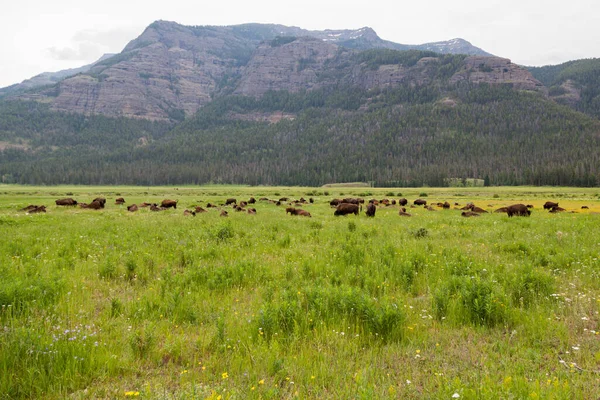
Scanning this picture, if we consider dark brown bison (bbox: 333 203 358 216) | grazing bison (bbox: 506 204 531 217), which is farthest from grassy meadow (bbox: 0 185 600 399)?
dark brown bison (bbox: 333 203 358 216)

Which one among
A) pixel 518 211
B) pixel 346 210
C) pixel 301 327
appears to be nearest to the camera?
pixel 301 327

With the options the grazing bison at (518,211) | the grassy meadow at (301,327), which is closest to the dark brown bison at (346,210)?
the grazing bison at (518,211)

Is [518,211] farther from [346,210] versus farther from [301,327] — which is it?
[301,327]

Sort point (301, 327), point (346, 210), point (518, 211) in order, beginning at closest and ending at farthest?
point (301, 327) → point (518, 211) → point (346, 210)

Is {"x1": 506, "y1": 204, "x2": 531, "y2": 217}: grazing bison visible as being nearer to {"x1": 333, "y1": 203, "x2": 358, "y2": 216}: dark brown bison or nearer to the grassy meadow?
{"x1": 333, "y1": 203, "x2": 358, "y2": 216}: dark brown bison

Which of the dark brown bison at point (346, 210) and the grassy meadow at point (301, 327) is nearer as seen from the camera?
the grassy meadow at point (301, 327)

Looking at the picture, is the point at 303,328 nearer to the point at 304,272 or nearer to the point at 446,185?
the point at 304,272

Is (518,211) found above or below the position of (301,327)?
above

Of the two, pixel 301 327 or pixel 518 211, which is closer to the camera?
pixel 301 327

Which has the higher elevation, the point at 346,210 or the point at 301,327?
the point at 346,210

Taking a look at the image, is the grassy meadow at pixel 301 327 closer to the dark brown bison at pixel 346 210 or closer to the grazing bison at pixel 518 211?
the grazing bison at pixel 518 211

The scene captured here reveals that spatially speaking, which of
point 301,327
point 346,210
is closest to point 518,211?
point 346,210

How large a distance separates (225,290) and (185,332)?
1.95m

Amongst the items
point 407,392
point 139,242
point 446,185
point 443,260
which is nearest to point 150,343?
point 407,392
